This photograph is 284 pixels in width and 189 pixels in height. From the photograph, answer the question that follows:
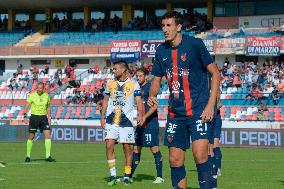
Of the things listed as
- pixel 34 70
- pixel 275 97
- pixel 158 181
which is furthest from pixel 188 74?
pixel 34 70

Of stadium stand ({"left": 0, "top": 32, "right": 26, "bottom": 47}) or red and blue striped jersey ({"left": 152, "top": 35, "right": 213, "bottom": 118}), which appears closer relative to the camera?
red and blue striped jersey ({"left": 152, "top": 35, "right": 213, "bottom": 118})

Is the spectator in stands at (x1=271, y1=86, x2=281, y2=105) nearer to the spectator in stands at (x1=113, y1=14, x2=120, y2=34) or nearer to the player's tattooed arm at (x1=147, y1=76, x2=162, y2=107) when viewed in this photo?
the spectator in stands at (x1=113, y1=14, x2=120, y2=34)

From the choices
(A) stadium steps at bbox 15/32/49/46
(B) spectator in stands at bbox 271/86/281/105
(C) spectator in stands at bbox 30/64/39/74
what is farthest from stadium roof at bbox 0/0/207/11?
(B) spectator in stands at bbox 271/86/281/105

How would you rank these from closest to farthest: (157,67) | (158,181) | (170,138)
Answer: (170,138) < (157,67) < (158,181)

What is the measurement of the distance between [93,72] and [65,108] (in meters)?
8.71

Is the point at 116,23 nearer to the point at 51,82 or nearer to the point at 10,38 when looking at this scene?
the point at 10,38

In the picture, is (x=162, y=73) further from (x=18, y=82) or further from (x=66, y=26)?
(x=66, y=26)

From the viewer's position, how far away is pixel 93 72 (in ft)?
160

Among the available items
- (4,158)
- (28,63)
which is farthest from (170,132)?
(28,63)

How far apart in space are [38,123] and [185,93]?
1208cm

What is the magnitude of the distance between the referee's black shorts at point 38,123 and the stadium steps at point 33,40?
33963 mm

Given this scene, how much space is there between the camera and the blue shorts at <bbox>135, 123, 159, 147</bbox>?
14812 millimetres

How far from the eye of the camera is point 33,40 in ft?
182

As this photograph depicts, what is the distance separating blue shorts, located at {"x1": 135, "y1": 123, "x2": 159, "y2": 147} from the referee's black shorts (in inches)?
255
